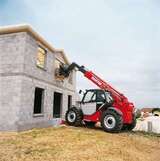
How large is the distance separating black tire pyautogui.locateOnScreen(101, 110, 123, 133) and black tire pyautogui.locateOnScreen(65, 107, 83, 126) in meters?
2.02

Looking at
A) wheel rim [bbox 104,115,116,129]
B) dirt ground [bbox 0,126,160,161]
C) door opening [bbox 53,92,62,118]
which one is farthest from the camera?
→ door opening [bbox 53,92,62,118]

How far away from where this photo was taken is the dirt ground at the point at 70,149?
765 centimetres

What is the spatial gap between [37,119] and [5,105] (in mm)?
2680

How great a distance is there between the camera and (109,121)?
13258 mm

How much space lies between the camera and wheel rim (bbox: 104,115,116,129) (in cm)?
1305

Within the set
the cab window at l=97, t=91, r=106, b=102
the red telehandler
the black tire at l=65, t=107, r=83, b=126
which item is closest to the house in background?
the black tire at l=65, t=107, r=83, b=126

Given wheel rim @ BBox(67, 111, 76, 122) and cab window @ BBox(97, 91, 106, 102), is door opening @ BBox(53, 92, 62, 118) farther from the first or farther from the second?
cab window @ BBox(97, 91, 106, 102)

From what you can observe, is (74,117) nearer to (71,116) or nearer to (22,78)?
(71,116)

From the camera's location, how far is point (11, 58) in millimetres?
13383

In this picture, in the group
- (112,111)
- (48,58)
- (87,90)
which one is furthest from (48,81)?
(112,111)

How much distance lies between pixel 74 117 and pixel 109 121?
277 cm

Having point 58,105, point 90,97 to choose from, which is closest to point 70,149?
point 90,97

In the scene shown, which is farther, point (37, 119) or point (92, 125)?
point (92, 125)

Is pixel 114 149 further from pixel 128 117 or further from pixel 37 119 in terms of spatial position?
pixel 37 119
